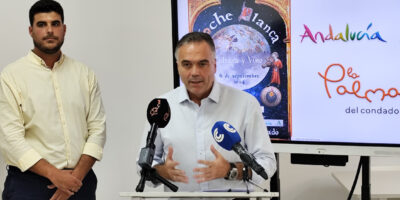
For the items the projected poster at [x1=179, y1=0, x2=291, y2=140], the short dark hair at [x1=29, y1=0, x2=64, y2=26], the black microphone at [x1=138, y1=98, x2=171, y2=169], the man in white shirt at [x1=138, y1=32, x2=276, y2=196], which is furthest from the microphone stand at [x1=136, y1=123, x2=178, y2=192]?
the projected poster at [x1=179, y1=0, x2=291, y2=140]

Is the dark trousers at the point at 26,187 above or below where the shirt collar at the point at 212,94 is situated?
below

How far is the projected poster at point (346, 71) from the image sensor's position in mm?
2549

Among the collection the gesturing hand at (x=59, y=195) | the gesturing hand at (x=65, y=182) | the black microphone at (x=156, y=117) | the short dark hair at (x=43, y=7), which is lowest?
the gesturing hand at (x=59, y=195)

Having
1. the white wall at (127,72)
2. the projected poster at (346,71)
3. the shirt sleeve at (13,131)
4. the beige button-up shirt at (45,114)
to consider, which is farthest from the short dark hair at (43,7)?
the projected poster at (346,71)

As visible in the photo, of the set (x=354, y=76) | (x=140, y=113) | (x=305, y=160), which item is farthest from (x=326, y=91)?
(x=140, y=113)

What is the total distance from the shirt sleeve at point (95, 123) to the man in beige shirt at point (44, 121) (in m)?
0.01

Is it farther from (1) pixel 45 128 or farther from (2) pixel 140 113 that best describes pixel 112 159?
(1) pixel 45 128

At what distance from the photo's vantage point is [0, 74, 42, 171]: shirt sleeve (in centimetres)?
239

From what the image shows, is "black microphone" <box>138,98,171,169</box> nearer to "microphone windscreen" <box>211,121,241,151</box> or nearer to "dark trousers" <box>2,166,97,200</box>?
"microphone windscreen" <box>211,121,241,151</box>

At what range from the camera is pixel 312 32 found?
266 cm

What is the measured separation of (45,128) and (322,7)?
60.6 inches

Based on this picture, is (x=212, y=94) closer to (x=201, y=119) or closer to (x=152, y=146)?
(x=201, y=119)

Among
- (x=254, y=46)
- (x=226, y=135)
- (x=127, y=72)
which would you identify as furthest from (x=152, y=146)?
(x=127, y=72)

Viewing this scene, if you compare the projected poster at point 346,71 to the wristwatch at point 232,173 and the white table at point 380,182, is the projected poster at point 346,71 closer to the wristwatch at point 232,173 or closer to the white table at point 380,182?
the white table at point 380,182
